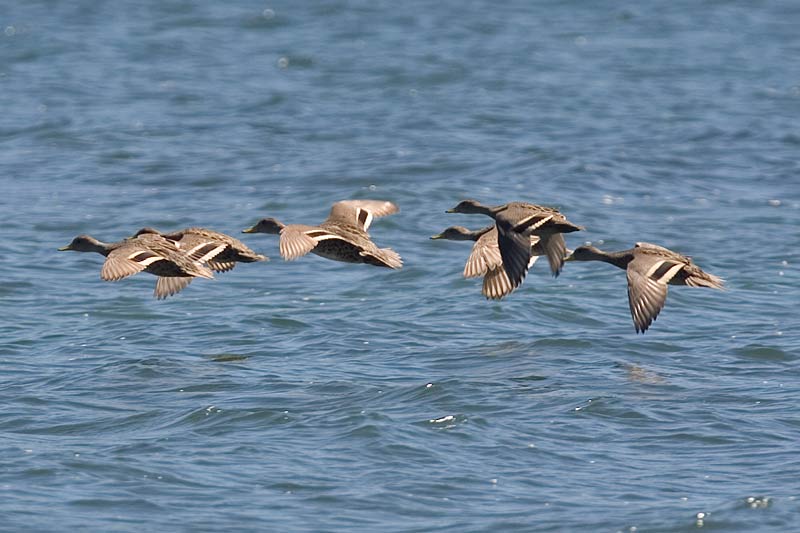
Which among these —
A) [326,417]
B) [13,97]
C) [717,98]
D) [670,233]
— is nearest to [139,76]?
[13,97]

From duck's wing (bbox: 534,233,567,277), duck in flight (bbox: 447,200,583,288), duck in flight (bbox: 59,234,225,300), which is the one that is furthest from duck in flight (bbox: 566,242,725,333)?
duck in flight (bbox: 59,234,225,300)

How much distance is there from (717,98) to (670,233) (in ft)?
29.7

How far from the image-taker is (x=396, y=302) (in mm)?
15188

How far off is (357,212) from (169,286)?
1984 millimetres

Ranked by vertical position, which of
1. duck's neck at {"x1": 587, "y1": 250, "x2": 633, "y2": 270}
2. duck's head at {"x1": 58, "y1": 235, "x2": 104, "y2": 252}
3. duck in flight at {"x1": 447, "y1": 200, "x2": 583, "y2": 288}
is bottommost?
duck's head at {"x1": 58, "y1": 235, "x2": 104, "y2": 252}

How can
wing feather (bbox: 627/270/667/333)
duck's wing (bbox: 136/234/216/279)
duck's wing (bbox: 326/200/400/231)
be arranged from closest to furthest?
wing feather (bbox: 627/270/667/333) → duck's wing (bbox: 136/234/216/279) → duck's wing (bbox: 326/200/400/231)

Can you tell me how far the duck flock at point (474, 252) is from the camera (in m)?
11.4

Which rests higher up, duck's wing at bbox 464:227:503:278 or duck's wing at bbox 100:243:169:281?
duck's wing at bbox 100:243:169:281

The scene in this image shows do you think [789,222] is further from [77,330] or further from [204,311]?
[77,330]

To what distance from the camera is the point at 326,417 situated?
1116 cm

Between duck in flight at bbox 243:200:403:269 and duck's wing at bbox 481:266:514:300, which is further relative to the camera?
duck's wing at bbox 481:266:514:300

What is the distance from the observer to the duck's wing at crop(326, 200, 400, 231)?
13.0 m

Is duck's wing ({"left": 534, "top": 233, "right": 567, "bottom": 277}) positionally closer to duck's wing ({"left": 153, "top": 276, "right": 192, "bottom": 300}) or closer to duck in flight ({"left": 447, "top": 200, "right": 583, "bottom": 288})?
duck in flight ({"left": 447, "top": 200, "right": 583, "bottom": 288})

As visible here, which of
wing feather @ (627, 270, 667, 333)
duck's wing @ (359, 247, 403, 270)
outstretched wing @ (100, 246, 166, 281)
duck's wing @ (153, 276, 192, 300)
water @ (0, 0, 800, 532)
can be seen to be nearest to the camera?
water @ (0, 0, 800, 532)
